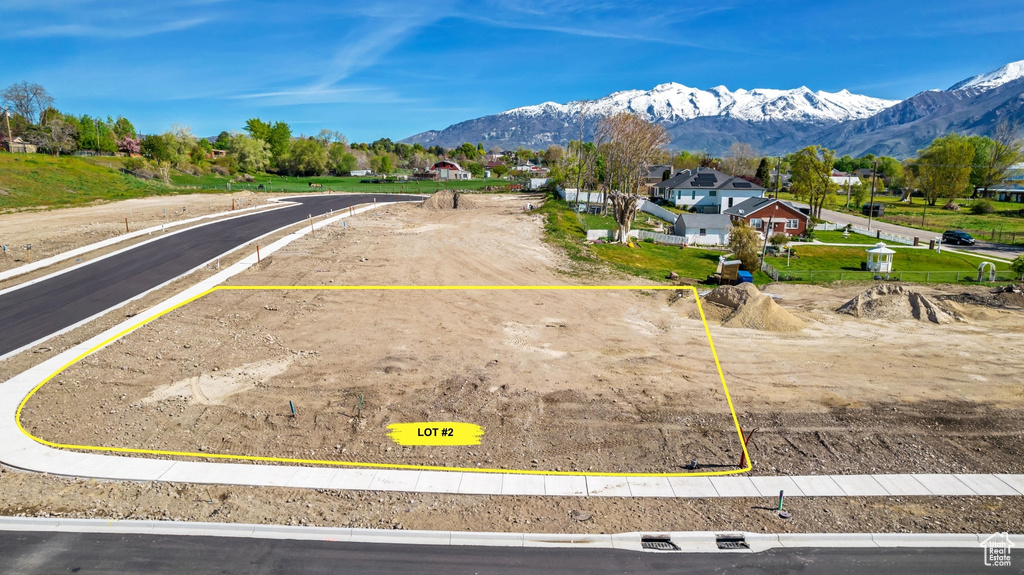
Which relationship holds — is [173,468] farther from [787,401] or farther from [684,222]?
[684,222]

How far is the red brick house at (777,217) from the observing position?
59438 millimetres

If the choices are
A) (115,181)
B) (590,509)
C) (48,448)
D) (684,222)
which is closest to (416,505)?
(590,509)

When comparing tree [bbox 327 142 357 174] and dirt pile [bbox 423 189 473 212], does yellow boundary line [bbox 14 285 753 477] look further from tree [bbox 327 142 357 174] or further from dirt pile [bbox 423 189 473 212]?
tree [bbox 327 142 357 174]

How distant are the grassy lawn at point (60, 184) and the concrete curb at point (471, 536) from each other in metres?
52.9

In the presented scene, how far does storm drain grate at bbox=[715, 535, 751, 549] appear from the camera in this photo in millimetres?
11454

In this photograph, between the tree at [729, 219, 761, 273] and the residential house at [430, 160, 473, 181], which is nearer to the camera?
the tree at [729, 219, 761, 273]

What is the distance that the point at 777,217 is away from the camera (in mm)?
59469

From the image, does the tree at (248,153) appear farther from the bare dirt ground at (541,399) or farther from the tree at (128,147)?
the bare dirt ground at (541,399)

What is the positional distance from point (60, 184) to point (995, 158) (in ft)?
495

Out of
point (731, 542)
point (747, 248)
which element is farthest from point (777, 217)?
point (731, 542)

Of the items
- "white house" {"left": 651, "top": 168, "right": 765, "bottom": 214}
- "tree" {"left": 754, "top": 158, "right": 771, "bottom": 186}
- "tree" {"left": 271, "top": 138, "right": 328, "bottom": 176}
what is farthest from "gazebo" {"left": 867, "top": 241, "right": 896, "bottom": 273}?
"tree" {"left": 271, "top": 138, "right": 328, "bottom": 176}

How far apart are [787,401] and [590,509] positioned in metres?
9.17

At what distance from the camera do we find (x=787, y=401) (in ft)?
59.1

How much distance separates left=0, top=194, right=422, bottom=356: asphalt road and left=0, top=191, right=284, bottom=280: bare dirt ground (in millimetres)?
3401
